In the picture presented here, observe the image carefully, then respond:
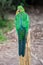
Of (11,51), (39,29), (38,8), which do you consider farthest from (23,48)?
(38,8)

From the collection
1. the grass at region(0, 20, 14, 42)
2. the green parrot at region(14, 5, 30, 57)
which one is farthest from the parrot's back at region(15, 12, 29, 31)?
the grass at region(0, 20, 14, 42)

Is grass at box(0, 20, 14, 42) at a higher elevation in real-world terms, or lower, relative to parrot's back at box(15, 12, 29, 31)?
lower

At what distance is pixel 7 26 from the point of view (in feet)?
27.0

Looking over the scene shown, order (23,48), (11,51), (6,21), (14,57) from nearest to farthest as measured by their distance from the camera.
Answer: (23,48)
(14,57)
(11,51)
(6,21)

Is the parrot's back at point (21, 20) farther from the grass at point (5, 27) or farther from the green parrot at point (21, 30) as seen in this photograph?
the grass at point (5, 27)

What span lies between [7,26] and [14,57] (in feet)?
8.15

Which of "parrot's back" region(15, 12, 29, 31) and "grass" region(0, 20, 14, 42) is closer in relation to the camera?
"parrot's back" region(15, 12, 29, 31)

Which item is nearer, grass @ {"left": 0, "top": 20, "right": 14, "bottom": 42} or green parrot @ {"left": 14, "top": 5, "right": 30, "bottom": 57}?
green parrot @ {"left": 14, "top": 5, "right": 30, "bottom": 57}

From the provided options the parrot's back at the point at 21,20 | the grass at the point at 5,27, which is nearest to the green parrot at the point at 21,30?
the parrot's back at the point at 21,20

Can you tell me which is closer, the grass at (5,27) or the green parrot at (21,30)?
the green parrot at (21,30)

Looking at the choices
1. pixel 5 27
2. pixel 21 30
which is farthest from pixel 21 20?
pixel 5 27

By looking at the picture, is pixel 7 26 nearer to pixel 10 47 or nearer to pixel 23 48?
pixel 10 47

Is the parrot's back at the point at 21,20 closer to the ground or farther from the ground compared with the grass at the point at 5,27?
farther from the ground

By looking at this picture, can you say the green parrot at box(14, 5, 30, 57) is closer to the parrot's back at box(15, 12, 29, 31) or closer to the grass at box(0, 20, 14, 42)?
the parrot's back at box(15, 12, 29, 31)
